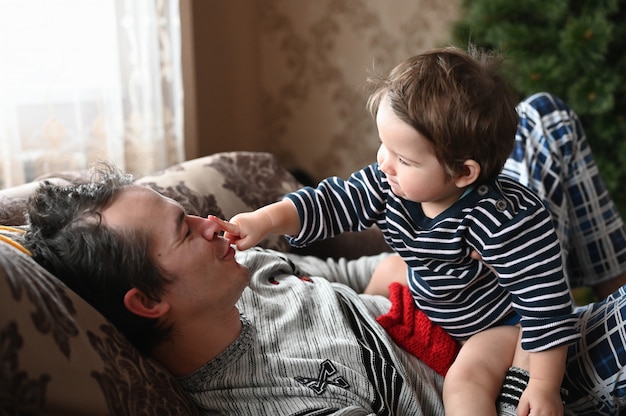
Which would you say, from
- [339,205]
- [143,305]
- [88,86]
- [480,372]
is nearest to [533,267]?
[480,372]

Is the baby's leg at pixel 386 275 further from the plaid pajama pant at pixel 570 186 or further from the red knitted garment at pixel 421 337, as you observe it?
the plaid pajama pant at pixel 570 186

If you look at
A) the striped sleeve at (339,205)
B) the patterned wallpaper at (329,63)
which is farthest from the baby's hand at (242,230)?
the patterned wallpaper at (329,63)

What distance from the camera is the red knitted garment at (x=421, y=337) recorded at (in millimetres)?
1351

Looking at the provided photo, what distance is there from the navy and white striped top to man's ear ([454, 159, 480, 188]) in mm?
43

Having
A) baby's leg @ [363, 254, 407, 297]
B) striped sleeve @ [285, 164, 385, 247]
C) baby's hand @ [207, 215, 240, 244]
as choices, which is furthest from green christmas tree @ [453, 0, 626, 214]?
baby's hand @ [207, 215, 240, 244]

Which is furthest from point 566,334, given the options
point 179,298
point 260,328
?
point 179,298

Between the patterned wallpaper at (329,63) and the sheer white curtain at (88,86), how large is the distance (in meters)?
1.14

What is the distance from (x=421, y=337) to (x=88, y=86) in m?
1.56

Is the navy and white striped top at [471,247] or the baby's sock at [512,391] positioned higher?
the navy and white striped top at [471,247]

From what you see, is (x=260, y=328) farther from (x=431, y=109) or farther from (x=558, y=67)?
(x=558, y=67)

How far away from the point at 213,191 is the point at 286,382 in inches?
28.7

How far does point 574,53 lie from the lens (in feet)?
8.64

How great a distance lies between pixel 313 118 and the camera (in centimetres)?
378

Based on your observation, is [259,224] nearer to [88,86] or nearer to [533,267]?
[533,267]
